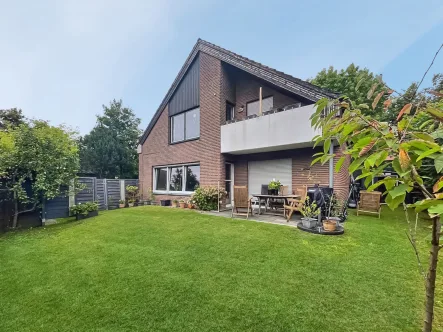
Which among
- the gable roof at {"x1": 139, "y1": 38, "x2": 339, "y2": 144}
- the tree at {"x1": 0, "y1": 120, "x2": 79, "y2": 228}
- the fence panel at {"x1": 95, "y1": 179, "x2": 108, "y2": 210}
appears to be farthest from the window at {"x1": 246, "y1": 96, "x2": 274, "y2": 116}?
the fence panel at {"x1": 95, "y1": 179, "x2": 108, "y2": 210}

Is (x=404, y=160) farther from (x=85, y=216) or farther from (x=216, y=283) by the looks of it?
(x=85, y=216)

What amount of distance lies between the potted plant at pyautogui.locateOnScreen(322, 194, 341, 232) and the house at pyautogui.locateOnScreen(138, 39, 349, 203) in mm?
797

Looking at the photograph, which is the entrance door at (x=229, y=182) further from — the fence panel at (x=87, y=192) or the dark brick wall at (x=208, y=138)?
the fence panel at (x=87, y=192)

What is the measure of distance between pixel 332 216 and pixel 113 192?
11.4m

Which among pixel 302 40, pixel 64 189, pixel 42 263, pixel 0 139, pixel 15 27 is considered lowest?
pixel 42 263

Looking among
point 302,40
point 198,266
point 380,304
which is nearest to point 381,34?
point 302,40

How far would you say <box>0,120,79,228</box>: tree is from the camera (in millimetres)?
7234

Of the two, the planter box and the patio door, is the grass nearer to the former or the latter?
the planter box

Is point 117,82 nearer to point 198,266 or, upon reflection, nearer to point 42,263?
point 42,263

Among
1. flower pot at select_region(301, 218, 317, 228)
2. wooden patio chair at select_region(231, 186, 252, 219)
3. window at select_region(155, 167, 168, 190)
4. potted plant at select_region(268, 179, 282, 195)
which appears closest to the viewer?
flower pot at select_region(301, 218, 317, 228)

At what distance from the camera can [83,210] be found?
8836mm

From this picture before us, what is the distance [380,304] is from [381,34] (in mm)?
9064

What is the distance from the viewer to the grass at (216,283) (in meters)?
2.57

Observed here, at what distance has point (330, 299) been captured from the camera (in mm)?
2898
